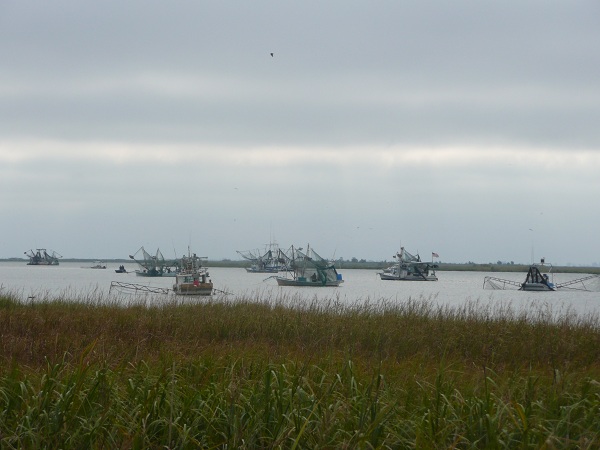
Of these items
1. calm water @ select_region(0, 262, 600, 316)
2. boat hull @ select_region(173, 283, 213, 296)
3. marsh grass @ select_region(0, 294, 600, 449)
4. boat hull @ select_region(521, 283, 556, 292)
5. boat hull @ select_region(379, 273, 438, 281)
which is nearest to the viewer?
marsh grass @ select_region(0, 294, 600, 449)

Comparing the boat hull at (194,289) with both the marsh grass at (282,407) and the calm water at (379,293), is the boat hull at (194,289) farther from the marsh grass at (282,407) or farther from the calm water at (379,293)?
the marsh grass at (282,407)

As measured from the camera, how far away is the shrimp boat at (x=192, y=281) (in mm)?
40281

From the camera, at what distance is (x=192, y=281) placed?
149 feet

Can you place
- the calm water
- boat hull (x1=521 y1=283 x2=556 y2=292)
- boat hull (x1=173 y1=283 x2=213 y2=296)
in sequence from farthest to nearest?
1. boat hull (x1=521 y1=283 x2=556 y2=292)
2. boat hull (x1=173 y1=283 x2=213 y2=296)
3. the calm water

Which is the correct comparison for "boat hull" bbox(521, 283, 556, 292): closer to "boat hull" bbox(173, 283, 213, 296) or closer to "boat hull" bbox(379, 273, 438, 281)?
"boat hull" bbox(173, 283, 213, 296)

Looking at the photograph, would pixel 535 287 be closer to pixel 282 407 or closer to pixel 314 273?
pixel 314 273

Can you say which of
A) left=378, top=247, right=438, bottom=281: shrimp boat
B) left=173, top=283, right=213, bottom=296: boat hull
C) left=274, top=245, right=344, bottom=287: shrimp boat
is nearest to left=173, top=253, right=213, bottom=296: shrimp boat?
left=173, top=283, right=213, bottom=296: boat hull

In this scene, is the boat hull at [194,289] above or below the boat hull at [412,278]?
below

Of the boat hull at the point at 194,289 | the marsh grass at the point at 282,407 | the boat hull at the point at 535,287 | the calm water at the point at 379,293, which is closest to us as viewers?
the marsh grass at the point at 282,407

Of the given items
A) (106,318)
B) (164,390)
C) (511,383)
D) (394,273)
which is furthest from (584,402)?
(394,273)

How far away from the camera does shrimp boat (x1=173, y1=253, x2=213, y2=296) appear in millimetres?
40281

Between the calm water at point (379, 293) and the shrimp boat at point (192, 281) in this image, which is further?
the shrimp boat at point (192, 281)

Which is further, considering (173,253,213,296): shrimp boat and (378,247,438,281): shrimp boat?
(378,247,438,281): shrimp boat

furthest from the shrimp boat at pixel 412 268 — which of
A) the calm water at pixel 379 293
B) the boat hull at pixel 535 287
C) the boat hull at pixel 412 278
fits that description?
the boat hull at pixel 535 287
